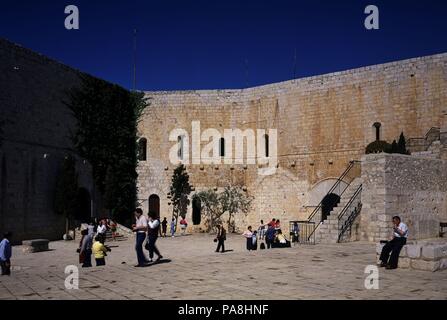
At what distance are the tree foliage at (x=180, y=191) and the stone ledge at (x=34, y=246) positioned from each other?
10.9m

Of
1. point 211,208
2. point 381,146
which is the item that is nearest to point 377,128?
point 381,146

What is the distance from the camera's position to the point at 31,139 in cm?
2166

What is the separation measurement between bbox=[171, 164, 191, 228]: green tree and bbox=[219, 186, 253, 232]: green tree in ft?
7.41

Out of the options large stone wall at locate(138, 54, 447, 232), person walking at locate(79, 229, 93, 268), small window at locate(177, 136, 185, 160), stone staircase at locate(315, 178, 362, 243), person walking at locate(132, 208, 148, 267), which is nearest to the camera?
person walking at locate(132, 208, 148, 267)

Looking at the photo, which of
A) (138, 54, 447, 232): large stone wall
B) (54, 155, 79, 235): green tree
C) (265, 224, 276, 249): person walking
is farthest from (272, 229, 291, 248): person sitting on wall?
(54, 155, 79, 235): green tree

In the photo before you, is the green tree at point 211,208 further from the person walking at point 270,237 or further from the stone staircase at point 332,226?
the stone staircase at point 332,226

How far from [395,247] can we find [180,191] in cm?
1945

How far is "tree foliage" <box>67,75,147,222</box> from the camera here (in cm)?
2520

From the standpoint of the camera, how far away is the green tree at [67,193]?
22.5 meters

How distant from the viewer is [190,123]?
28.6m

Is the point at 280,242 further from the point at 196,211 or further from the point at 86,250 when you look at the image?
the point at 196,211

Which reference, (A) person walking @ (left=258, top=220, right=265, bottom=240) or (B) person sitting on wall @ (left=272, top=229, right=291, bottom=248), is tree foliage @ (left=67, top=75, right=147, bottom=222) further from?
(B) person sitting on wall @ (left=272, top=229, right=291, bottom=248)

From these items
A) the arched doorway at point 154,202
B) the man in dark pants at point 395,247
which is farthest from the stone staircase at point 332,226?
the arched doorway at point 154,202
